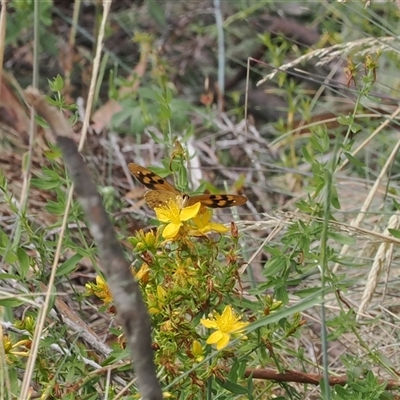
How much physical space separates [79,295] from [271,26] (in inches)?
75.5

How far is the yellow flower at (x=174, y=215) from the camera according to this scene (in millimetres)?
998

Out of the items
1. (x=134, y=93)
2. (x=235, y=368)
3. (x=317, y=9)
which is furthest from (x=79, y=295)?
(x=317, y=9)

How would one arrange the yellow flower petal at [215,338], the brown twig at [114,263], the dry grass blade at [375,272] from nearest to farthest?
the brown twig at [114,263], the yellow flower petal at [215,338], the dry grass blade at [375,272]

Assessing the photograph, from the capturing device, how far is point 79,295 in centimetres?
119

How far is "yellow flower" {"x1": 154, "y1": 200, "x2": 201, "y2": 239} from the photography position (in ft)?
3.27

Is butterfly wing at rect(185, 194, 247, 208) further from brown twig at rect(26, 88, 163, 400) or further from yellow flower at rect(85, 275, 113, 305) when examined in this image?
brown twig at rect(26, 88, 163, 400)

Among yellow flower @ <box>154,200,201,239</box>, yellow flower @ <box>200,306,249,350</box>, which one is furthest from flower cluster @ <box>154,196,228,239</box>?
yellow flower @ <box>200,306,249,350</box>

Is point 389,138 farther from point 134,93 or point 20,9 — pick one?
point 20,9

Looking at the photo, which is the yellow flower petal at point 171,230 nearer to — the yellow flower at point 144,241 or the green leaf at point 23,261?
the yellow flower at point 144,241

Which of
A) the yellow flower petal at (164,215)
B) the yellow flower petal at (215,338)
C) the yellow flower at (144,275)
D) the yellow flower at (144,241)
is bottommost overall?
the yellow flower petal at (215,338)

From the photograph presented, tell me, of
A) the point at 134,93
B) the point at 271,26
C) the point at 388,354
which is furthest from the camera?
the point at 271,26

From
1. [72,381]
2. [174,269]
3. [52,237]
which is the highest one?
[174,269]

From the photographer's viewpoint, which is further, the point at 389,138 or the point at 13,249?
the point at 389,138

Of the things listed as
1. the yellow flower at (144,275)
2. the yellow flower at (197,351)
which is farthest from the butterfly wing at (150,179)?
the yellow flower at (197,351)
